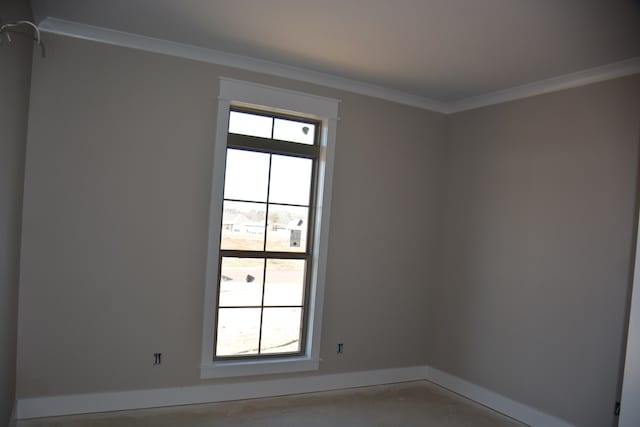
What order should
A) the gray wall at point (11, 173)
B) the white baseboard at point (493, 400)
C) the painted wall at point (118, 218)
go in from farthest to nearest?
the white baseboard at point (493, 400)
the painted wall at point (118, 218)
the gray wall at point (11, 173)

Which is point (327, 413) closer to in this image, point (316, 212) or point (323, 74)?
point (316, 212)

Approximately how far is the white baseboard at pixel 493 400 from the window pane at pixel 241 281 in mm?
2004

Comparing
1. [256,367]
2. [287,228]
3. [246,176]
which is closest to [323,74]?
[246,176]

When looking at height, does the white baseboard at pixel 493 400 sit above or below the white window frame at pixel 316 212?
below

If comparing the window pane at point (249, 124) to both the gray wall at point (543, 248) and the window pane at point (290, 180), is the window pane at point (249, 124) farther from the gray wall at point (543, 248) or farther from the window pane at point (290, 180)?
the gray wall at point (543, 248)

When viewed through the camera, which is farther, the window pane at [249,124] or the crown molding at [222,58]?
the window pane at [249,124]

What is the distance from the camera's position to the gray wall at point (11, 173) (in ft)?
7.42

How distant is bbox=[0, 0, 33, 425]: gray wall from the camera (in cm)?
226

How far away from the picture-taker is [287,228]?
4016 millimetres

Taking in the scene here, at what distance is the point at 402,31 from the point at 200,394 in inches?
122

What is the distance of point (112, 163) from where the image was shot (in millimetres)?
3299

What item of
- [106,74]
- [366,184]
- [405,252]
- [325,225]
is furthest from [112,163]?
[405,252]

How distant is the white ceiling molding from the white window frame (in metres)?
0.16

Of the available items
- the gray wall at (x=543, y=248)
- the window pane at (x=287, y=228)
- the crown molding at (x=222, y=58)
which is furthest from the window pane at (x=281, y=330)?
the crown molding at (x=222, y=58)
